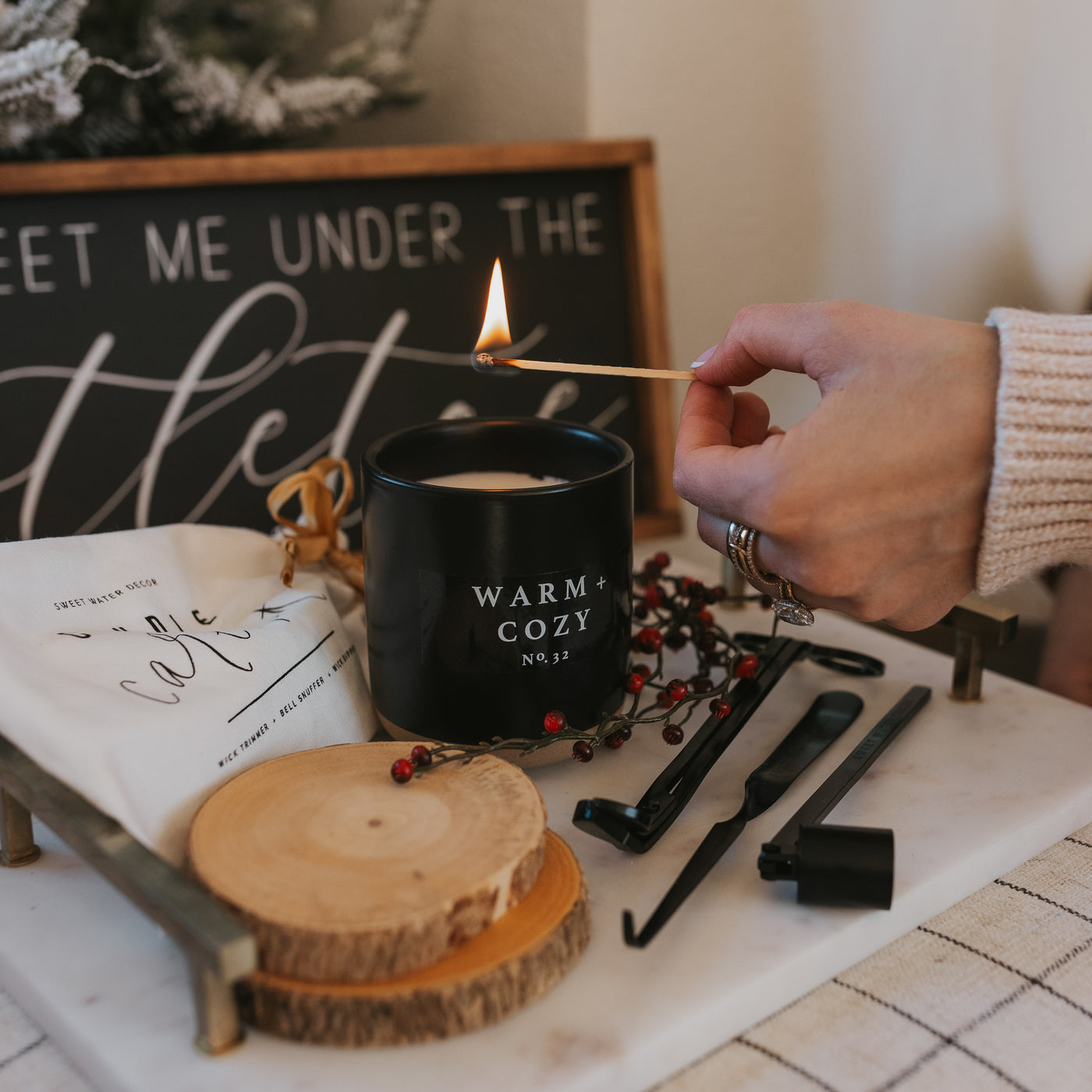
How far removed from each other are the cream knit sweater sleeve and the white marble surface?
122 millimetres

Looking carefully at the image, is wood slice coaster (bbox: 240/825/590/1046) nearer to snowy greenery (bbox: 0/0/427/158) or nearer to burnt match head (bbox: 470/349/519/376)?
burnt match head (bbox: 470/349/519/376)

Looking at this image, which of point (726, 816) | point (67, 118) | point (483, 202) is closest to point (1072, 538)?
point (726, 816)

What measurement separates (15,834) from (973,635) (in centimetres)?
48

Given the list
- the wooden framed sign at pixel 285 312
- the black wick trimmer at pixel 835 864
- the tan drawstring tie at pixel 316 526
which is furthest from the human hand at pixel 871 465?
the wooden framed sign at pixel 285 312

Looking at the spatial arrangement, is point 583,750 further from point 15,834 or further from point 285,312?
point 285,312

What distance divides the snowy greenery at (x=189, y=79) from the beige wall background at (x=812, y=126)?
0.38 feet

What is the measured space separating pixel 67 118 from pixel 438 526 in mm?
442

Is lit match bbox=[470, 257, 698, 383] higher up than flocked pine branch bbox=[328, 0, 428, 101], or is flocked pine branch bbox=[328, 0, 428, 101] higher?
flocked pine branch bbox=[328, 0, 428, 101]

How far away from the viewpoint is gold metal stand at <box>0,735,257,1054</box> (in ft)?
1.04

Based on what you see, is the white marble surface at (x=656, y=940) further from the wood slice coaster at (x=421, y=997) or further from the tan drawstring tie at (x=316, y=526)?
the tan drawstring tie at (x=316, y=526)

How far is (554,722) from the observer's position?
46 cm

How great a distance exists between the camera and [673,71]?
0.91 m

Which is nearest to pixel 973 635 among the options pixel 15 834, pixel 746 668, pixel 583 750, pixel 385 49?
pixel 746 668

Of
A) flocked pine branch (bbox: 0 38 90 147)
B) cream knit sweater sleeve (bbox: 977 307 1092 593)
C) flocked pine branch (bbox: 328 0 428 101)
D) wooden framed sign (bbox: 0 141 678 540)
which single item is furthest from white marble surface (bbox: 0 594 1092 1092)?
flocked pine branch (bbox: 328 0 428 101)
